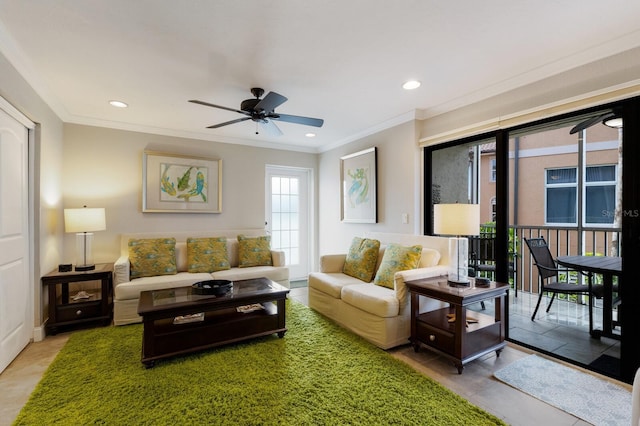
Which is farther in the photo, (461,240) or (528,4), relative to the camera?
(461,240)

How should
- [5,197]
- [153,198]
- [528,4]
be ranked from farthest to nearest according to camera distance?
[153,198], [5,197], [528,4]

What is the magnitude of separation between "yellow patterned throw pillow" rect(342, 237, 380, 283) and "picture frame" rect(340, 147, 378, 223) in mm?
677

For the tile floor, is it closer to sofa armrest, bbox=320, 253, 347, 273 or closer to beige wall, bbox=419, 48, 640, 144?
sofa armrest, bbox=320, 253, 347, 273

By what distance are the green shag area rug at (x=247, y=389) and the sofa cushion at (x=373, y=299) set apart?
339 mm

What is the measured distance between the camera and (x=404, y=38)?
83.9 inches

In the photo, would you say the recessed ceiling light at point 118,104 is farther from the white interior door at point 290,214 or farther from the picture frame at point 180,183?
the white interior door at point 290,214

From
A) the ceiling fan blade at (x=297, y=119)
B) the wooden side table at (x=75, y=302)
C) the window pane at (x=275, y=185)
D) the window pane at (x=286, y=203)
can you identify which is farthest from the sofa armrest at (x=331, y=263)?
the wooden side table at (x=75, y=302)

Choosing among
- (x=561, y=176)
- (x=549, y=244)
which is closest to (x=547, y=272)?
(x=549, y=244)

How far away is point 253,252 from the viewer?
434 cm

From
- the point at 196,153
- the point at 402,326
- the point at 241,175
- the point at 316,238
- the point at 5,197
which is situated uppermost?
the point at 196,153

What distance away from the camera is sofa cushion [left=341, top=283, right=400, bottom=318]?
8.74 ft

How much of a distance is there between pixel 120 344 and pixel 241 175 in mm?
2855

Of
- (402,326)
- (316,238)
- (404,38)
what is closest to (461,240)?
(402,326)

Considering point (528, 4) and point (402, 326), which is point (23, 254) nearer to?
point (402, 326)
